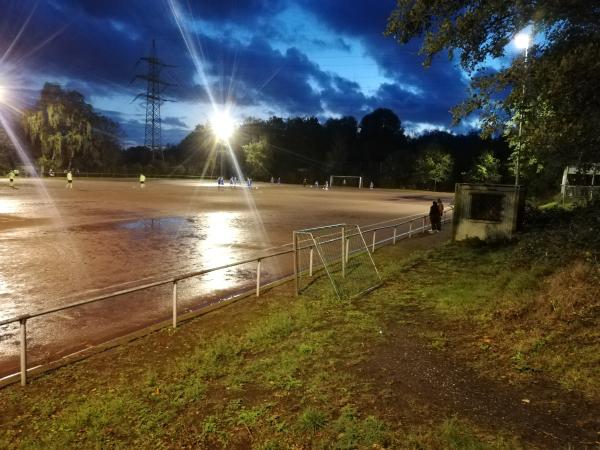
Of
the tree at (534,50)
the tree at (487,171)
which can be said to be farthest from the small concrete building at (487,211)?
the tree at (487,171)

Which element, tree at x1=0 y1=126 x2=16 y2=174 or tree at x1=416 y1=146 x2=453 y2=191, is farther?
tree at x1=416 y1=146 x2=453 y2=191

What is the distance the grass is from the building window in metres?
5.82

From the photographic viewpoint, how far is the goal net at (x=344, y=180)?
75.9 meters

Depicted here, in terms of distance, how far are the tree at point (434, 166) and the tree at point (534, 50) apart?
56.1 metres

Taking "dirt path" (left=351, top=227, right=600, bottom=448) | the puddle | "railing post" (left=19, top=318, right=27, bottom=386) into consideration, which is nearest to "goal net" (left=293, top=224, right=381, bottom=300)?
"dirt path" (left=351, top=227, right=600, bottom=448)

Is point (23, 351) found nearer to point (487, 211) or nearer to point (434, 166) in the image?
point (487, 211)

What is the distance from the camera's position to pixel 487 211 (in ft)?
47.7

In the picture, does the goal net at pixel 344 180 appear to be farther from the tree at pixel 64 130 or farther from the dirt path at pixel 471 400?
the dirt path at pixel 471 400

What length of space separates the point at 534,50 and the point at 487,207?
5.77 metres

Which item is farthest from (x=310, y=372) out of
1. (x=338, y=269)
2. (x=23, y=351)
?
(x=338, y=269)

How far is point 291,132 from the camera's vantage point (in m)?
99.5

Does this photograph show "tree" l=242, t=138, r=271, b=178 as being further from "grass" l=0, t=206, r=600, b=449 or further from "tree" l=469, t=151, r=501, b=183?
"grass" l=0, t=206, r=600, b=449

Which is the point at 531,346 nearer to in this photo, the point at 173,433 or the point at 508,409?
the point at 508,409

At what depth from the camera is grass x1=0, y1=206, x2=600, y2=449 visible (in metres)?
4.04
